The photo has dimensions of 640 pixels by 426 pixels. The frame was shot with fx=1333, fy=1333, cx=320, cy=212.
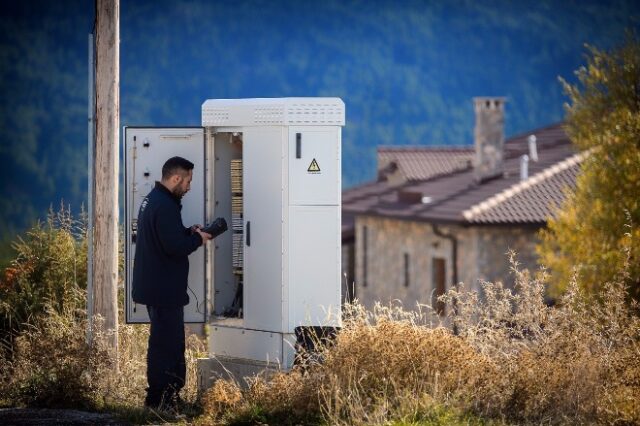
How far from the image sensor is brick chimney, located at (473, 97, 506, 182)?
38156mm

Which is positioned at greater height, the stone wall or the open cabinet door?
the open cabinet door

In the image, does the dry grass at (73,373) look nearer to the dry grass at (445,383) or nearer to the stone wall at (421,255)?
the dry grass at (445,383)

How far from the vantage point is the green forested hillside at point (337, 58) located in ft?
157

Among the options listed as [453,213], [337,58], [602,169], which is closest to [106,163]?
[602,169]

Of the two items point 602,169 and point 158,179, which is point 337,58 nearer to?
point 602,169

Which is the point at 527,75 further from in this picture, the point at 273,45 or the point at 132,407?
the point at 132,407

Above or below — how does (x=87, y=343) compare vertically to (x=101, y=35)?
below

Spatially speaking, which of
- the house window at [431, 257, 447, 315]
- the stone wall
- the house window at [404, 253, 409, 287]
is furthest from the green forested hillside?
the house window at [431, 257, 447, 315]

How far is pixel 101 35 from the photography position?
11.3m

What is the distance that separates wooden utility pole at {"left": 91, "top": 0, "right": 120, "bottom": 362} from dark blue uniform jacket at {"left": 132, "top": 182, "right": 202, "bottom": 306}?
3.81 ft

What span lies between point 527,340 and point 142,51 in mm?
45575

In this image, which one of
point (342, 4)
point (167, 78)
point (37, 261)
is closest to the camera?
point (37, 261)

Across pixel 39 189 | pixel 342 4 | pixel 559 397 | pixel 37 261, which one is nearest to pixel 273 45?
pixel 342 4

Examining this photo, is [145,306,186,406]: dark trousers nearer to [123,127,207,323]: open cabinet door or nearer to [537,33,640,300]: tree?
[123,127,207,323]: open cabinet door
